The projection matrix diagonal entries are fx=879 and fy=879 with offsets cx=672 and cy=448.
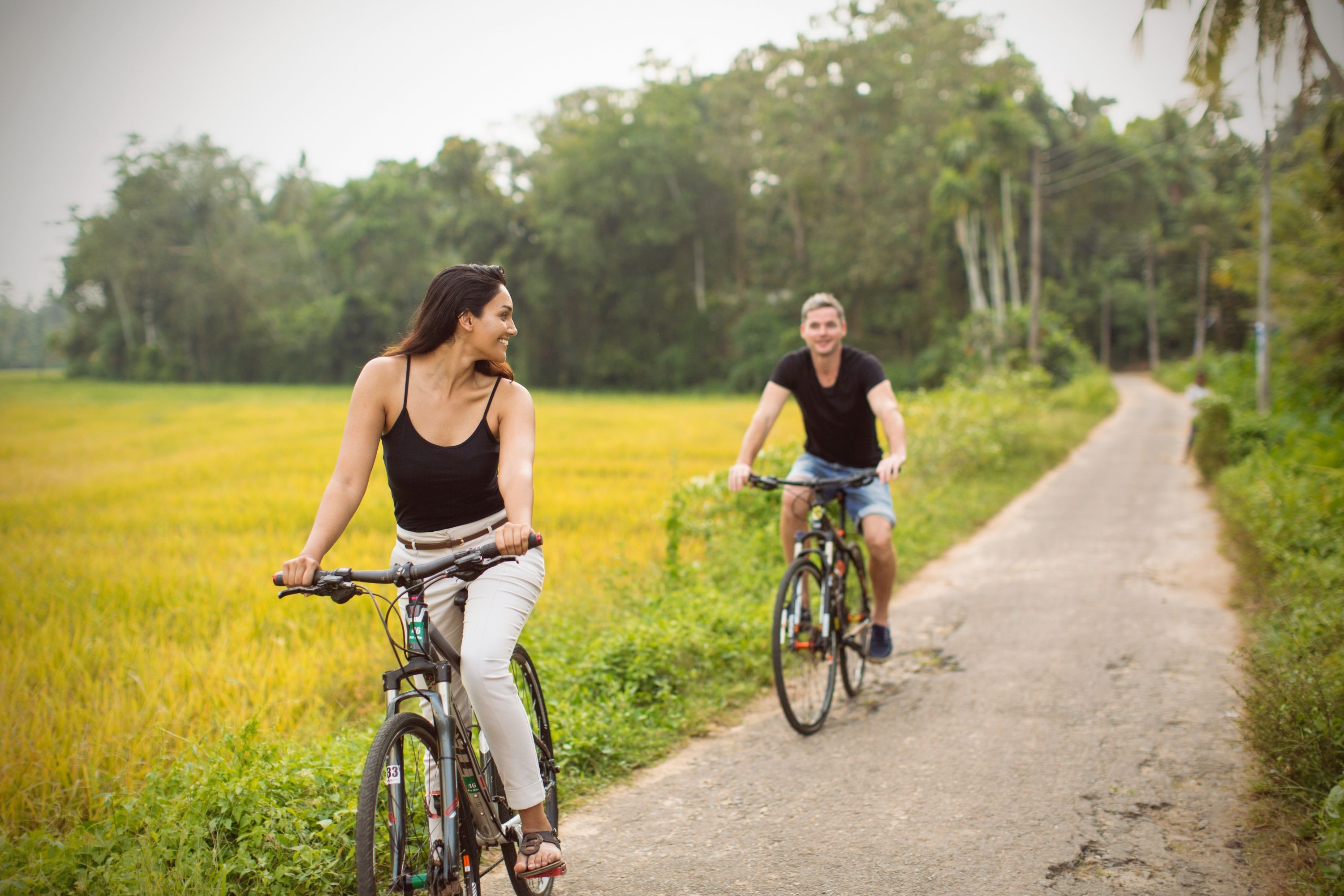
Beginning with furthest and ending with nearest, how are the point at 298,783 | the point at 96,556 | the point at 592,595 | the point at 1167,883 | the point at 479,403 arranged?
the point at 96,556 → the point at 592,595 → the point at 298,783 → the point at 1167,883 → the point at 479,403

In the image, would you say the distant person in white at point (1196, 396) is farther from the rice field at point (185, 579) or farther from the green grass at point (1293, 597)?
the rice field at point (185, 579)

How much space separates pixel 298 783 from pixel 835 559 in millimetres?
2625

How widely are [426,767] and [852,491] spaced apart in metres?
2.85

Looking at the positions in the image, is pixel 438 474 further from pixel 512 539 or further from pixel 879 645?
pixel 879 645

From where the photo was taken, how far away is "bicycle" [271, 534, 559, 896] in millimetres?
2068

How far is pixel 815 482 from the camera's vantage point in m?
4.27

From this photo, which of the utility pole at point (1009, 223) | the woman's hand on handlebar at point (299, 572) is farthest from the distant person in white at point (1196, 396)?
the utility pole at point (1009, 223)

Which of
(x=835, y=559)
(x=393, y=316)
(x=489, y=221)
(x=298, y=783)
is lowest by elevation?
(x=298, y=783)

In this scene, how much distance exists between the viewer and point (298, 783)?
3062 mm

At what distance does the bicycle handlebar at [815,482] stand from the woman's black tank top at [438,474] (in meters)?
1.87

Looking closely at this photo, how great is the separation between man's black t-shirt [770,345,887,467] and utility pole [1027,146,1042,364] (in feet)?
69.2

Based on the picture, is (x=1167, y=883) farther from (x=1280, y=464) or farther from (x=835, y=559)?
(x=1280, y=464)

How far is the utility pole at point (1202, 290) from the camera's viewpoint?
48250mm

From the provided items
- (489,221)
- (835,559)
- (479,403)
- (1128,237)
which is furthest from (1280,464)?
(1128,237)
